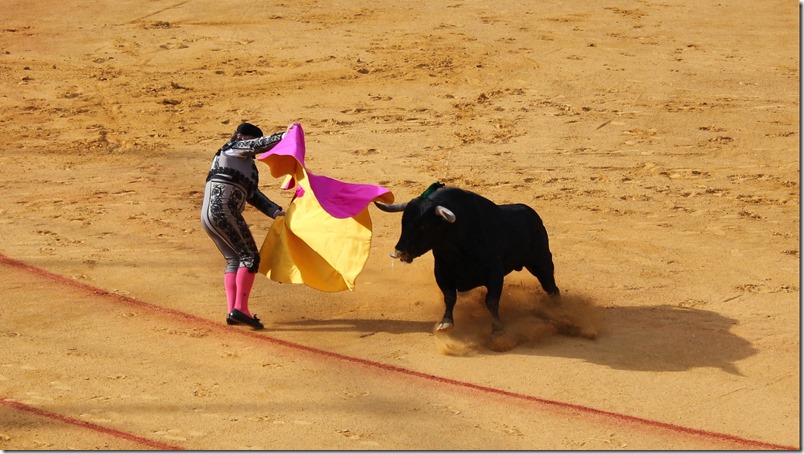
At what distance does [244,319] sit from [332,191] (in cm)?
102

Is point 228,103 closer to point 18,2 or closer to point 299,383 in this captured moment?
point 18,2

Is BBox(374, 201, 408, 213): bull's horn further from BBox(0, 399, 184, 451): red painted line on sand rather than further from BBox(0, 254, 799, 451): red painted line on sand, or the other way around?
BBox(0, 399, 184, 451): red painted line on sand

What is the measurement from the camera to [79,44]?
15625 mm

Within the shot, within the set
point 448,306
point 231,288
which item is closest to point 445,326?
point 448,306

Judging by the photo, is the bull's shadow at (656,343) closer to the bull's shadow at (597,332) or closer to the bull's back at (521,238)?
the bull's shadow at (597,332)

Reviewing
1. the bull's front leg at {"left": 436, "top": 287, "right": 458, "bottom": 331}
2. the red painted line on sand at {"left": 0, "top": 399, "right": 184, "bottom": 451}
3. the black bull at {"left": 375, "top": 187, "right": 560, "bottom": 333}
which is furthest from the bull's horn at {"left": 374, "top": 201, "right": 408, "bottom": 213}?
the red painted line on sand at {"left": 0, "top": 399, "right": 184, "bottom": 451}

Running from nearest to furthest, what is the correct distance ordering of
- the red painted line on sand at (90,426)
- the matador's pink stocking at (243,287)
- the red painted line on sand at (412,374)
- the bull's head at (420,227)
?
the red painted line on sand at (90,426) < the red painted line on sand at (412,374) < the bull's head at (420,227) < the matador's pink stocking at (243,287)

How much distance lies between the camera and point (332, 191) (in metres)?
8.55

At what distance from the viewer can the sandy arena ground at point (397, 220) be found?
7.39m

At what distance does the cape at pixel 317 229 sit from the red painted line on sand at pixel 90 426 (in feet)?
6.00

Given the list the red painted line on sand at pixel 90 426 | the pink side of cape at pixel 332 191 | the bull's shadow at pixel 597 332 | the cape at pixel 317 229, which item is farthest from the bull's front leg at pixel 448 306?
the red painted line on sand at pixel 90 426

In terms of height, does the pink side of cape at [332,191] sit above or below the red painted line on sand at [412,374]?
above

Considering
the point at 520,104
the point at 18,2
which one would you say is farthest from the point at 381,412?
the point at 18,2

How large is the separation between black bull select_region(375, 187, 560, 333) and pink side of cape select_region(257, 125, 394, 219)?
25cm
